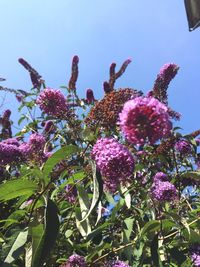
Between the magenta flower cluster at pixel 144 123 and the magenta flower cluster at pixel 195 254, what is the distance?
0.85 meters

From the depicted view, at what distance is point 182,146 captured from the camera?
316cm

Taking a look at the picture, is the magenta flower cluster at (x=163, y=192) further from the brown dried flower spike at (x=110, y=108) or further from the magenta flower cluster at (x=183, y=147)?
the magenta flower cluster at (x=183, y=147)

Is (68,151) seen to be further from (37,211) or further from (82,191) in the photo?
(37,211)

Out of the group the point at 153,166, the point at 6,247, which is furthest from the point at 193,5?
the point at 6,247

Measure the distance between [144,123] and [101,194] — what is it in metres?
0.37

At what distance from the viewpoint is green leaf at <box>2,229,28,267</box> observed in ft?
5.22

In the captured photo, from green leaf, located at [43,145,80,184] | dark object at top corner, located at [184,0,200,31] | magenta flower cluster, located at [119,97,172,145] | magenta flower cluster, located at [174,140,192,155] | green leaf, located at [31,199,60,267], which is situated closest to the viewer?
magenta flower cluster, located at [119,97,172,145]

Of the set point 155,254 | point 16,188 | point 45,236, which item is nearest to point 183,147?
point 155,254

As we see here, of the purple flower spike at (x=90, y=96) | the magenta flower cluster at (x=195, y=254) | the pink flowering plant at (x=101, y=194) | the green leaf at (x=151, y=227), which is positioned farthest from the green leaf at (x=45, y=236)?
the purple flower spike at (x=90, y=96)

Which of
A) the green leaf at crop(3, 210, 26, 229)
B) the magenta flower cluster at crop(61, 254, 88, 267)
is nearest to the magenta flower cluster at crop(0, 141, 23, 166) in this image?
the green leaf at crop(3, 210, 26, 229)

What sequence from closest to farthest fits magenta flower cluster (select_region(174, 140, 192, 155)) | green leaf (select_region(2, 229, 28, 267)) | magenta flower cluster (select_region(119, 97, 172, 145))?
magenta flower cluster (select_region(119, 97, 172, 145)) → green leaf (select_region(2, 229, 28, 267)) → magenta flower cluster (select_region(174, 140, 192, 155))

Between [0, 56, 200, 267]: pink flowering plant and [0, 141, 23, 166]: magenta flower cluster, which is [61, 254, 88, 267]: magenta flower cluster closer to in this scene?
[0, 56, 200, 267]: pink flowering plant

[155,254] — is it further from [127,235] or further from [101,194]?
[101,194]

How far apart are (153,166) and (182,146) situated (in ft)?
1.07
